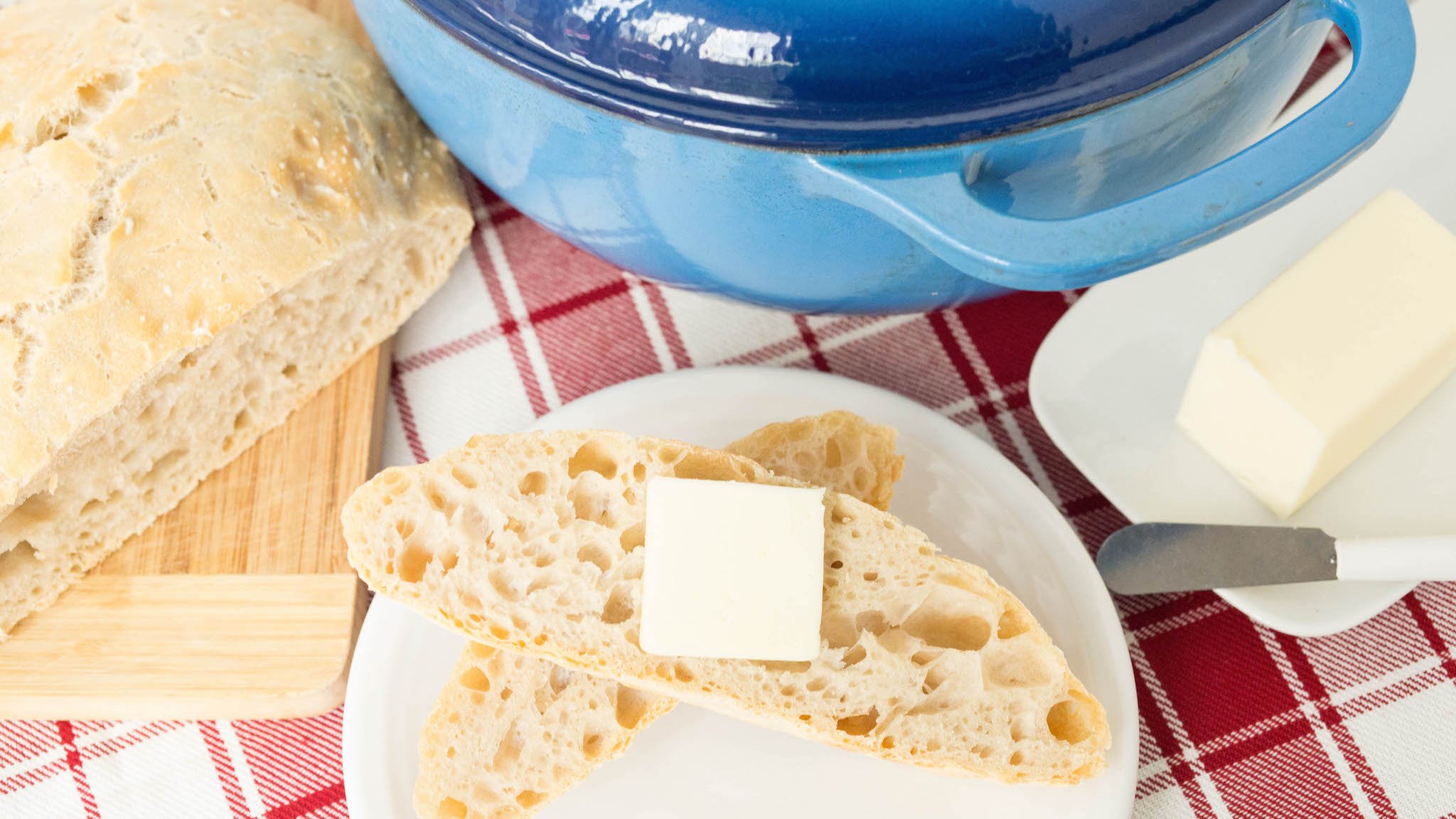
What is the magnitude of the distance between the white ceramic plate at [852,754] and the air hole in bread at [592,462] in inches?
8.5

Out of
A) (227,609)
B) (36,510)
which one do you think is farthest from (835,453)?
(36,510)

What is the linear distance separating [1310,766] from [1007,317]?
50 cm

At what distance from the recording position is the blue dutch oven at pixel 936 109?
0.67 metres

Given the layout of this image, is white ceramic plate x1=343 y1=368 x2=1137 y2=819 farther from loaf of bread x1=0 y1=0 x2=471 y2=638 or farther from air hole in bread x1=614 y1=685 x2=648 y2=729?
loaf of bread x1=0 y1=0 x2=471 y2=638

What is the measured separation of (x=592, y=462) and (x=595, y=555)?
7cm

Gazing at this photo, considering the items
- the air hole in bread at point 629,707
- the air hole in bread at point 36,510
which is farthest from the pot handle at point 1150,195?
the air hole in bread at point 36,510

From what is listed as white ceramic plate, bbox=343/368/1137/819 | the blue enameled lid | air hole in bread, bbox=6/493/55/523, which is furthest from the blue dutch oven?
air hole in bread, bbox=6/493/55/523

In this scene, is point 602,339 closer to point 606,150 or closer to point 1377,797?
point 606,150

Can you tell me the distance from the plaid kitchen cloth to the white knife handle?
0.12 metres

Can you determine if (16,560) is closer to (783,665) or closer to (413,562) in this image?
(413,562)

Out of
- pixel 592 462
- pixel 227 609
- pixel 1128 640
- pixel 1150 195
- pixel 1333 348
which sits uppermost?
pixel 1150 195

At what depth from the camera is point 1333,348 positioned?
91 cm

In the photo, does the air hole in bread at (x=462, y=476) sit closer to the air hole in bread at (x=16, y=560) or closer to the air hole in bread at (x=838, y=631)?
the air hole in bread at (x=838, y=631)

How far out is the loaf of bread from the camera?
95 cm
